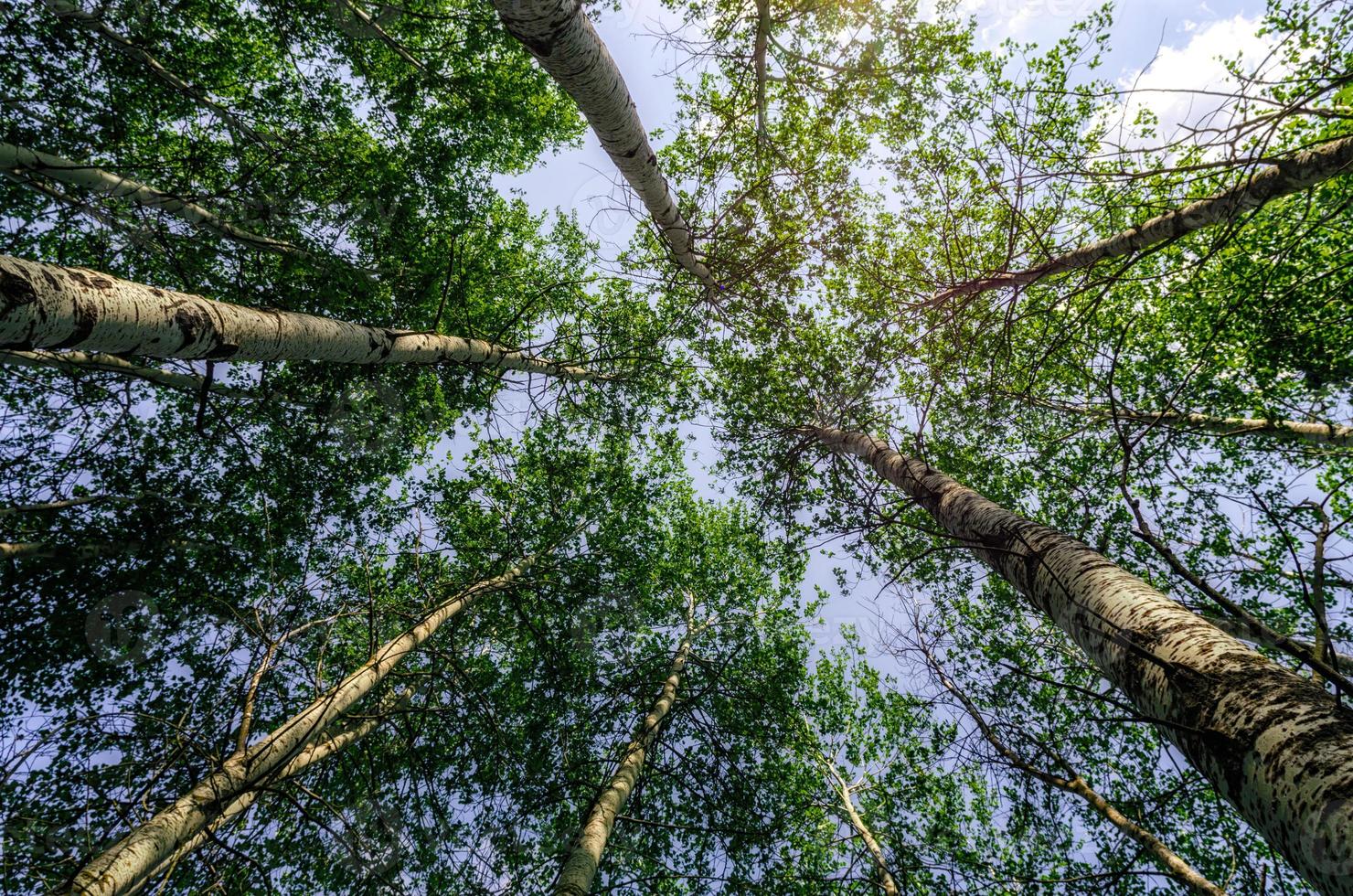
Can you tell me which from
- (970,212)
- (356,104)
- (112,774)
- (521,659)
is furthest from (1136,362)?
(112,774)

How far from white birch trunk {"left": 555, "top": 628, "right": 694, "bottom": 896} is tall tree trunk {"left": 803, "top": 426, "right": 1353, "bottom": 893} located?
327 cm

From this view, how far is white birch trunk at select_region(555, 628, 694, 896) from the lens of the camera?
9.95 feet

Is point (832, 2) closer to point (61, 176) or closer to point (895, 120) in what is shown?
point (895, 120)

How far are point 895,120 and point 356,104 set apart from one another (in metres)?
6.69

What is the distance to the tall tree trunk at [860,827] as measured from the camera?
4.79 meters

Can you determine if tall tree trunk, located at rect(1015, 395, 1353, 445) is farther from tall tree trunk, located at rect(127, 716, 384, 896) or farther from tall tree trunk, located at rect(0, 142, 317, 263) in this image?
tall tree trunk, located at rect(0, 142, 317, 263)

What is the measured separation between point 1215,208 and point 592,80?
370cm

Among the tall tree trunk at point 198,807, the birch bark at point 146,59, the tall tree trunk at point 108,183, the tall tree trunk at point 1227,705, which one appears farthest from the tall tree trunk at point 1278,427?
the birch bark at point 146,59

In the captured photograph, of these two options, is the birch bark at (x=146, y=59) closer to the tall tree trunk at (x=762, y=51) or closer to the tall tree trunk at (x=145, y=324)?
the tall tree trunk at (x=145, y=324)

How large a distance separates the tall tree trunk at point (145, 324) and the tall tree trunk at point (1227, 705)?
4.05 m

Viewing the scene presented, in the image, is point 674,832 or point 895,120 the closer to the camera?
point 895,120

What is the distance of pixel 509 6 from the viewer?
2154 millimetres

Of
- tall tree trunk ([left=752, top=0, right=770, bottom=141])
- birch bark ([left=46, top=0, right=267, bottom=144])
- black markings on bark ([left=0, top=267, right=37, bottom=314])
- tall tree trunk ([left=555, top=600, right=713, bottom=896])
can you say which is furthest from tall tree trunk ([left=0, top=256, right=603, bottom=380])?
tall tree trunk ([left=555, top=600, right=713, bottom=896])

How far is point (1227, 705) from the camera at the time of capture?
56.6 inches
